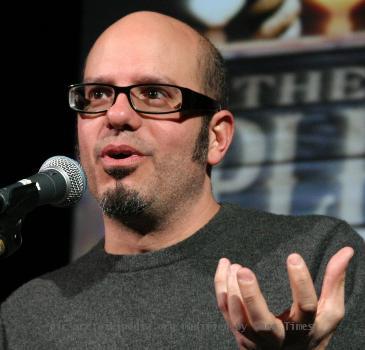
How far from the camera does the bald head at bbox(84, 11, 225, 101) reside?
182 centimetres

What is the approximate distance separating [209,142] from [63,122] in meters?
1.38

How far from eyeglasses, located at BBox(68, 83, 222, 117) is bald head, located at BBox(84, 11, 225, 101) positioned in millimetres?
26

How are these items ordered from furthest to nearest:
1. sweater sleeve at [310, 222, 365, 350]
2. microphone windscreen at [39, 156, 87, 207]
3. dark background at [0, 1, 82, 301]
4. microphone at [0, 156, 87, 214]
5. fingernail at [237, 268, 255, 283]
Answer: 1. dark background at [0, 1, 82, 301]
2. sweater sleeve at [310, 222, 365, 350]
3. microphone windscreen at [39, 156, 87, 207]
4. microphone at [0, 156, 87, 214]
5. fingernail at [237, 268, 255, 283]

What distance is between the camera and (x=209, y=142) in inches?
76.5

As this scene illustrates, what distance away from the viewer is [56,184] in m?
1.32

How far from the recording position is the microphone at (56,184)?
1.24m

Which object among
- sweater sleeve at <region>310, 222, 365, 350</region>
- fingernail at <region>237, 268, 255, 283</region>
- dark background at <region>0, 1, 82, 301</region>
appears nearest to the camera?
fingernail at <region>237, 268, 255, 283</region>

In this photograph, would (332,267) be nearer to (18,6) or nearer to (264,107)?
(264,107)

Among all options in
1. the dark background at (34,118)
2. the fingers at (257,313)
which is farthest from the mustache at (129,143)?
the dark background at (34,118)

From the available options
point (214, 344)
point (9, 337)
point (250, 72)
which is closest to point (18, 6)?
point (250, 72)

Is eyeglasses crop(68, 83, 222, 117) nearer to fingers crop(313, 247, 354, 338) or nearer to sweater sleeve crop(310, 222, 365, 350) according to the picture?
sweater sleeve crop(310, 222, 365, 350)

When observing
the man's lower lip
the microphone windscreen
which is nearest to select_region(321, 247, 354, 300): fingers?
the microphone windscreen

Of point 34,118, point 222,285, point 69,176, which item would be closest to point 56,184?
point 69,176

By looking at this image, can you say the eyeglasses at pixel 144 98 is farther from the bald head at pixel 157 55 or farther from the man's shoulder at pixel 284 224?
the man's shoulder at pixel 284 224
